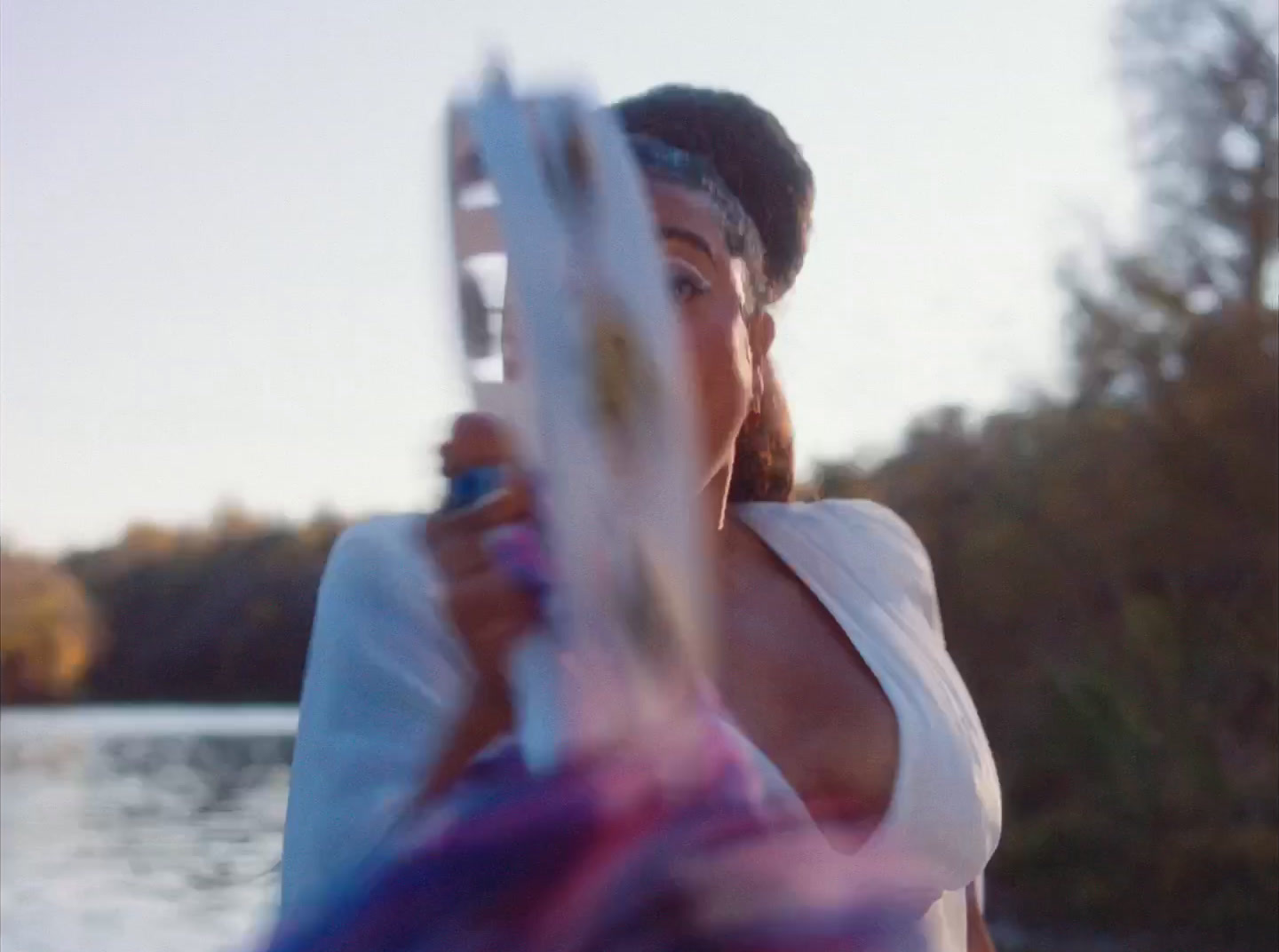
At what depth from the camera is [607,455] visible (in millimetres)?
689

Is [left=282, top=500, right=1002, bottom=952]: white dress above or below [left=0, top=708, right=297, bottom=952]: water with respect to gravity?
above

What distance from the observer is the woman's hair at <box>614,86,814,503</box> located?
43.6 inches

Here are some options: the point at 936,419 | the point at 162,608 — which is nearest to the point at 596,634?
the point at 936,419

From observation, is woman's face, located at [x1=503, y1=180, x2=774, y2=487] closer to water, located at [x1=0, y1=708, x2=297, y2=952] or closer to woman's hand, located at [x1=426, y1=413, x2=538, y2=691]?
woman's hand, located at [x1=426, y1=413, x2=538, y2=691]

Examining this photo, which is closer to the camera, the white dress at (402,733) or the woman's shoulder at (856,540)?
the white dress at (402,733)

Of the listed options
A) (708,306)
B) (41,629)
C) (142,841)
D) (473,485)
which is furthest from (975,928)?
(41,629)

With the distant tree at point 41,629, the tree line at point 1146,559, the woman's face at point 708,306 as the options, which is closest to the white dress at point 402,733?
the woman's face at point 708,306

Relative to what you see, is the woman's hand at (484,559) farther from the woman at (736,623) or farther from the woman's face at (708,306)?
the woman's face at (708,306)

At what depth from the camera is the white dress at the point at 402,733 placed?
838mm

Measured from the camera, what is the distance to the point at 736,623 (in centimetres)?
118

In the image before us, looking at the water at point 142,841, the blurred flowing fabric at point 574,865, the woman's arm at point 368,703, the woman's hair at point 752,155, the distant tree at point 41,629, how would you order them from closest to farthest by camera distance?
the blurred flowing fabric at point 574,865, the woman's arm at point 368,703, the woman's hair at point 752,155, the water at point 142,841, the distant tree at point 41,629

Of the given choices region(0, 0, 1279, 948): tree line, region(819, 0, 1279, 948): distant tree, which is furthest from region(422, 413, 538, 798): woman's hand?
region(819, 0, 1279, 948): distant tree

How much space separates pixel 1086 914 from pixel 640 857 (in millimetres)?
9091

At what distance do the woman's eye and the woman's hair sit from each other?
117 millimetres
